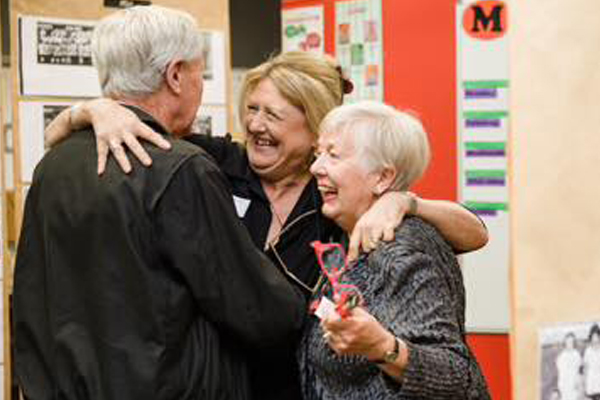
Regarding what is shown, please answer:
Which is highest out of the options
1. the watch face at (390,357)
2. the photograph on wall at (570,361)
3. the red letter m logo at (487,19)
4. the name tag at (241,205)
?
the red letter m logo at (487,19)

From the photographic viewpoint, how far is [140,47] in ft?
6.00

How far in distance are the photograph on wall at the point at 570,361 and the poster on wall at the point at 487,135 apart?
4.39ft

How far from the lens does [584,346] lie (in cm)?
235

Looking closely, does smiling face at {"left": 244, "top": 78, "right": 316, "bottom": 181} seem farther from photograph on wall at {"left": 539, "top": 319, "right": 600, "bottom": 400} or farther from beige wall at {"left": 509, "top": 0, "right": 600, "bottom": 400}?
photograph on wall at {"left": 539, "top": 319, "right": 600, "bottom": 400}

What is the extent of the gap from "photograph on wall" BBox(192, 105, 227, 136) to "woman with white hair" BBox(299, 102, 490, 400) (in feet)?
5.14

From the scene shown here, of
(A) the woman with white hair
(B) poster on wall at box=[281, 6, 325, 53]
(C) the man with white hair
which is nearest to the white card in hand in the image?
(A) the woman with white hair

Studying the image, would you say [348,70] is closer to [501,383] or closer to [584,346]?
[501,383]

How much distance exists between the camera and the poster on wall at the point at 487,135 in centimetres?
364

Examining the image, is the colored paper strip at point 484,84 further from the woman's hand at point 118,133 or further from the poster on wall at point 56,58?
the woman's hand at point 118,133

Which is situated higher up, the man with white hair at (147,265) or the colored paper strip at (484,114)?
the colored paper strip at (484,114)

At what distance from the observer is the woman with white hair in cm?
163

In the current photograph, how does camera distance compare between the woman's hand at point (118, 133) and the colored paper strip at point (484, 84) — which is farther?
the colored paper strip at point (484, 84)

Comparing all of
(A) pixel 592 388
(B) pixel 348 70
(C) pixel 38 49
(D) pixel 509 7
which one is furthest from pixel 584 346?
(C) pixel 38 49

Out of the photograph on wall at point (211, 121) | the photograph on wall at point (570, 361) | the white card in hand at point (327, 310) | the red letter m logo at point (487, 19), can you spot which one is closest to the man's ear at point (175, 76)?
the white card in hand at point (327, 310)
